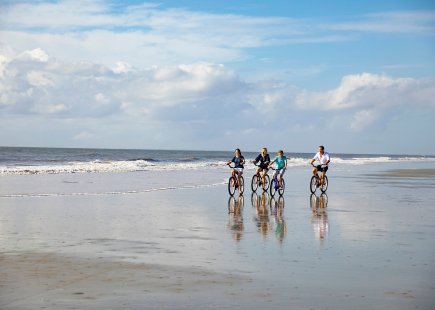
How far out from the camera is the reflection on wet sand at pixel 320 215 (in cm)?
1348

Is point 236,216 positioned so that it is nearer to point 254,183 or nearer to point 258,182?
point 258,182

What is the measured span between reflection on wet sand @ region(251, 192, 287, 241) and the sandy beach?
0.05 meters

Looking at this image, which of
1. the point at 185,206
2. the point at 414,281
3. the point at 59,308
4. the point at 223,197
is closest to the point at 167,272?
the point at 59,308

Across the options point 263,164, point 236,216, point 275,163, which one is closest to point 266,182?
point 263,164

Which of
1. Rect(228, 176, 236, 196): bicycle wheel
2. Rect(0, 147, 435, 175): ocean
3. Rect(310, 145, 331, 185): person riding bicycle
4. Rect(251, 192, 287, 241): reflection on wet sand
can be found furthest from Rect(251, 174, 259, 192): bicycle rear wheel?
Rect(0, 147, 435, 175): ocean

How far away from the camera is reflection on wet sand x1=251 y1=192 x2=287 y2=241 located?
13.8 metres

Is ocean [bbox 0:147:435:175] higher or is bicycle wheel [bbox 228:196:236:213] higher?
ocean [bbox 0:147:435:175]

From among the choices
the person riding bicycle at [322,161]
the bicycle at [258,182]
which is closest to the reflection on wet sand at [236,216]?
the bicycle at [258,182]

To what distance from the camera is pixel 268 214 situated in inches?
691

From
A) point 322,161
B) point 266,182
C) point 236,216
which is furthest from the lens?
point 266,182

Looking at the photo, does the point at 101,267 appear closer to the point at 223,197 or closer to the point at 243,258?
the point at 243,258

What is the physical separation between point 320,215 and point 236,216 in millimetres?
2399

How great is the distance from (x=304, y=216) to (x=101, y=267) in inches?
339

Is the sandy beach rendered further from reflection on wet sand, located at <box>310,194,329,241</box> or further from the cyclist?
the cyclist
